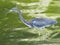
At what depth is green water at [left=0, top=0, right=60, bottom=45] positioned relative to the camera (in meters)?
1.91

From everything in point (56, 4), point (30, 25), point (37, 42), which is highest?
point (56, 4)

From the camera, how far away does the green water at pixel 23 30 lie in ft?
6.27

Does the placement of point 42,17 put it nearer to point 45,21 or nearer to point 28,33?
point 45,21

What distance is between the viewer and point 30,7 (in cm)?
191

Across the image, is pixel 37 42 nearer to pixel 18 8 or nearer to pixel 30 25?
pixel 30 25

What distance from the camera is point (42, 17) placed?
6.27 feet

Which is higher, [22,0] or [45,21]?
[22,0]

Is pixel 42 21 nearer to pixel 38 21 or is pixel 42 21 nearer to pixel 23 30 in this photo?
pixel 38 21

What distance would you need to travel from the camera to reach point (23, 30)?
1.93m

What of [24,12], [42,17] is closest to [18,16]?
[24,12]

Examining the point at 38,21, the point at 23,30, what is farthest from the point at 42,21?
the point at 23,30

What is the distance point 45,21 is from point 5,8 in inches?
12.6

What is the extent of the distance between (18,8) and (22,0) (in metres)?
0.07

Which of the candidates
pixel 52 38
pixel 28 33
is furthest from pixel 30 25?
pixel 52 38
